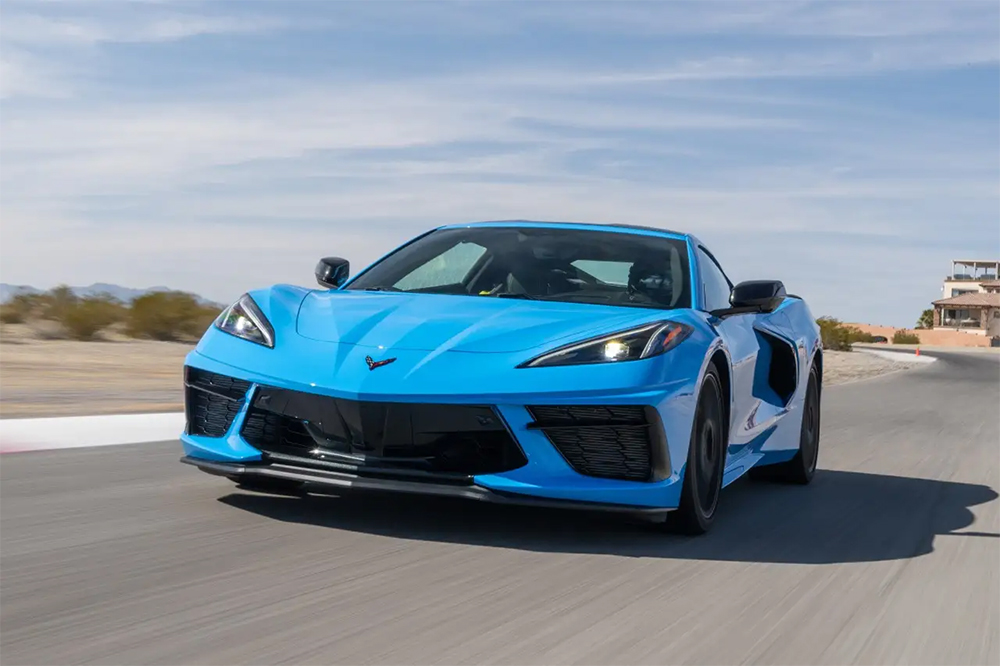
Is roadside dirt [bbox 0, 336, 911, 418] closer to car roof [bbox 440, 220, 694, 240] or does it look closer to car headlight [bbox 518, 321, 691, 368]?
car roof [bbox 440, 220, 694, 240]

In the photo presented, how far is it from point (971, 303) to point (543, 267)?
121027mm

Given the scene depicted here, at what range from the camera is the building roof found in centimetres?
11781

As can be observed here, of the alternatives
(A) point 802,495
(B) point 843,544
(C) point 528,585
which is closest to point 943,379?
(A) point 802,495

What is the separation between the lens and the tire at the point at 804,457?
781 cm

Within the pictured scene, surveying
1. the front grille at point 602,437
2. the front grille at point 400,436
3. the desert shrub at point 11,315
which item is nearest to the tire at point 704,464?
the front grille at point 602,437

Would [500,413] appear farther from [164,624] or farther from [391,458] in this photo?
[164,624]

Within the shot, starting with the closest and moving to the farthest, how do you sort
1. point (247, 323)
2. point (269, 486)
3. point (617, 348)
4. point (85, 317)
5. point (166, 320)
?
point (617, 348)
point (247, 323)
point (269, 486)
point (85, 317)
point (166, 320)

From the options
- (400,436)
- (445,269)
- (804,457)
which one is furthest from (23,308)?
(400,436)

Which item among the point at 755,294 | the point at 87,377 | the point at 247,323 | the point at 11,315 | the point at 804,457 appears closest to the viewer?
the point at 247,323

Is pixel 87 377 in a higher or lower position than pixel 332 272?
lower

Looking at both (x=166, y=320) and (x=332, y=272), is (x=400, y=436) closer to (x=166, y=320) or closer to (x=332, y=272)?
(x=332, y=272)

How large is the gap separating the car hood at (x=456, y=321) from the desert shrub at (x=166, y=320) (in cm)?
2000

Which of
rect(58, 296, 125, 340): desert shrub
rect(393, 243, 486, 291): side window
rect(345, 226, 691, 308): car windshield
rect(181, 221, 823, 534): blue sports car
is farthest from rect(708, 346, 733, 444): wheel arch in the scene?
rect(58, 296, 125, 340): desert shrub

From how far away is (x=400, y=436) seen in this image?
483 centimetres
